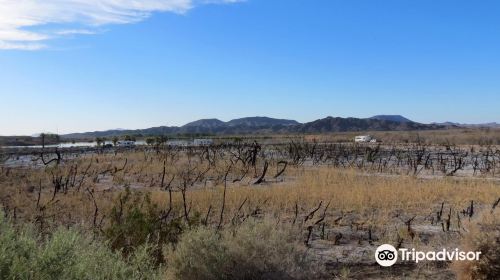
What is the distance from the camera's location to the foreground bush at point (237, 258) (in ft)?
21.9

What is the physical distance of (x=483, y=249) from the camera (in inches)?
263

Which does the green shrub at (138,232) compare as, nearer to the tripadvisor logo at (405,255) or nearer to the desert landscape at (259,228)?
the desert landscape at (259,228)

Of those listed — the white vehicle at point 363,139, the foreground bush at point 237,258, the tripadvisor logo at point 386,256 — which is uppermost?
the white vehicle at point 363,139

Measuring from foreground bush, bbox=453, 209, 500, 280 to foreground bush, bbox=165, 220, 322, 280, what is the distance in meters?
2.04

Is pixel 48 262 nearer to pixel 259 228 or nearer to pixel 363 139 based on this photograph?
pixel 259 228

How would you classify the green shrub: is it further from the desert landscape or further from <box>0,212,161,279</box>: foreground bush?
<box>0,212,161,279</box>: foreground bush

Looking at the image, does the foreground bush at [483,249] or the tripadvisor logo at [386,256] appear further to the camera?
the tripadvisor logo at [386,256]

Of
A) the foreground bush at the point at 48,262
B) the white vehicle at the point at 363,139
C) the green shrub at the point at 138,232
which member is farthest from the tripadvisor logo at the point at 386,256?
the white vehicle at the point at 363,139

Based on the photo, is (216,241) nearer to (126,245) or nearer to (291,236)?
(291,236)

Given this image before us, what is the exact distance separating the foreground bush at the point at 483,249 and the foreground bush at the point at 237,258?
204 centimetres

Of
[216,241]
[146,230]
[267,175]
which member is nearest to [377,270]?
[216,241]

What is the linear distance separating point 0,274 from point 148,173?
20.2 meters

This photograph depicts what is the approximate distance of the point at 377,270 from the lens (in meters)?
8.05

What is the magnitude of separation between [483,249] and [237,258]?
3.26m
